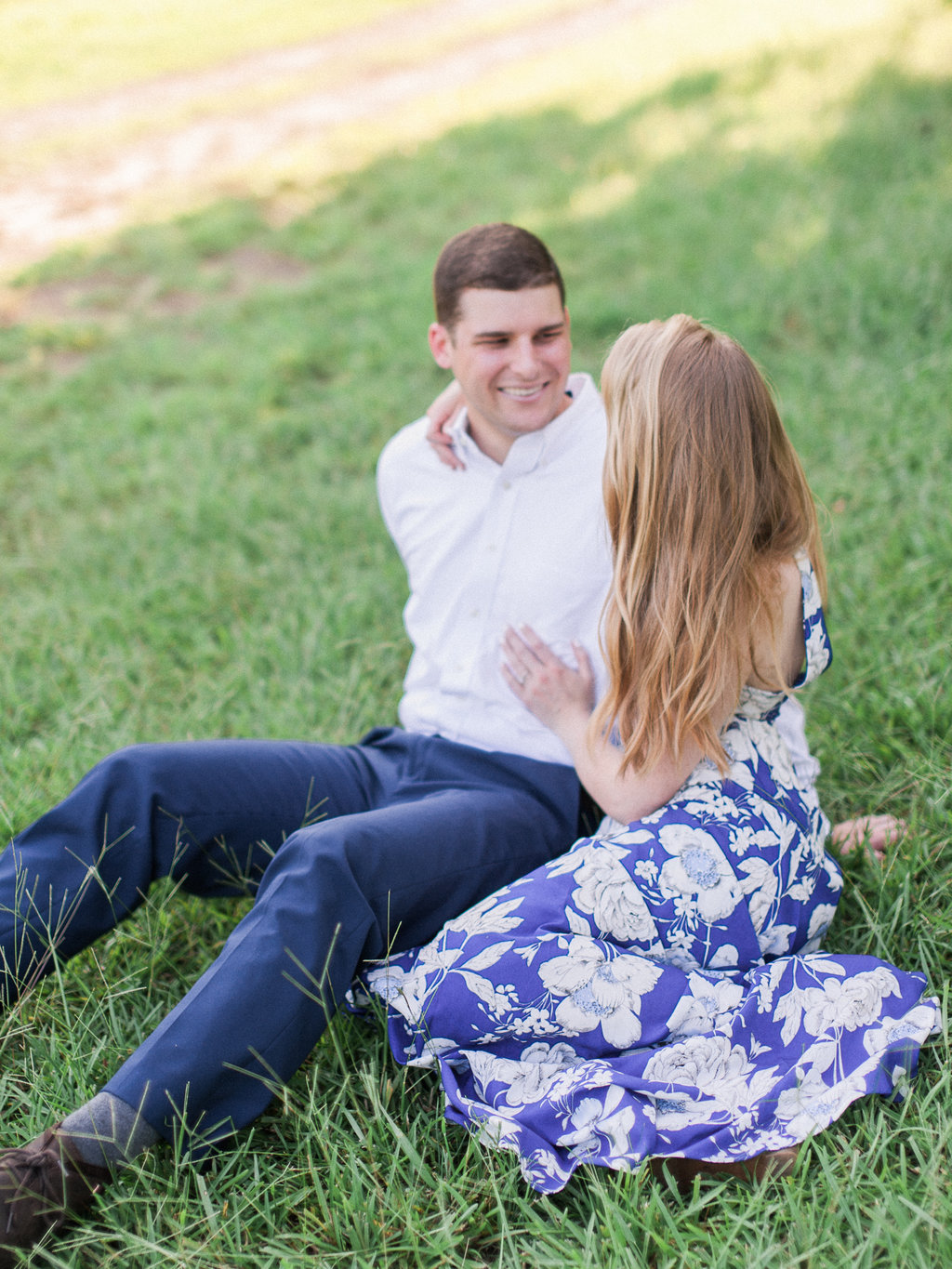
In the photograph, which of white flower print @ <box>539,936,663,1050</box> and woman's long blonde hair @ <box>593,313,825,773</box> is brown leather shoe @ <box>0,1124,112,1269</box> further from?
woman's long blonde hair @ <box>593,313,825,773</box>

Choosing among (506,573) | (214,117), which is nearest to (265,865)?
(506,573)

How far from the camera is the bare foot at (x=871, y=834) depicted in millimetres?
2451

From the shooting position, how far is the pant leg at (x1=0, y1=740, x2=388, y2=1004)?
2.21 metres

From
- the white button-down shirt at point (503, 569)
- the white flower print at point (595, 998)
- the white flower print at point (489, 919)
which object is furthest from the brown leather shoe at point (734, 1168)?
the white button-down shirt at point (503, 569)

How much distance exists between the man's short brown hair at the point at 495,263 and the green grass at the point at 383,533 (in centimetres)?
41

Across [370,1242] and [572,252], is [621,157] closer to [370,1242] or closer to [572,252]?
[572,252]

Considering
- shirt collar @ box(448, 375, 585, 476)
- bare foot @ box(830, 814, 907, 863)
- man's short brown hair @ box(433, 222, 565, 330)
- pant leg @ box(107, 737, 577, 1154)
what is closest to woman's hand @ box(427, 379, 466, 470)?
shirt collar @ box(448, 375, 585, 476)

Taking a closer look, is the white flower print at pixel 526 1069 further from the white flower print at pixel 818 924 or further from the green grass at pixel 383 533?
the white flower print at pixel 818 924

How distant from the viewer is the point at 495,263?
2.58 m

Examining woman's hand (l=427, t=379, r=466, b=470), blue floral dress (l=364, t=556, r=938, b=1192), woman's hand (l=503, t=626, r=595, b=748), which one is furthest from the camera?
woman's hand (l=427, t=379, r=466, b=470)

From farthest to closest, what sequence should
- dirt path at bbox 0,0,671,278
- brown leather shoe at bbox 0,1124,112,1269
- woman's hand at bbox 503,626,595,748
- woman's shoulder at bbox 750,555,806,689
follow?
dirt path at bbox 0,0,671,278 < woman's hand at bbox 503,626,595,748 < woman's shoulder at bbox 750,555,806,689 < brown leather shoe at bbox 0,1124,112,1269

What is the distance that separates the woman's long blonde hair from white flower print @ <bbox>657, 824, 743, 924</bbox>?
18 cm

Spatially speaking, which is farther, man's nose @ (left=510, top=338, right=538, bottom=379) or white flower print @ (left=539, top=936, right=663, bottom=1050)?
man's nose @ (left=510, top=338, right=538, bottom=379)

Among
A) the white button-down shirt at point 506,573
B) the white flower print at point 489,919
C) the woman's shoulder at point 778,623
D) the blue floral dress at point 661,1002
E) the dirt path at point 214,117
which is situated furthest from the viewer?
the dirt path at point 214,117
